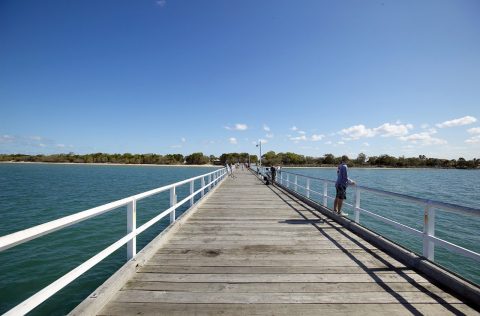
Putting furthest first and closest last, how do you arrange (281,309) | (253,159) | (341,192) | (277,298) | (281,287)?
(253,159), (341,192), (281,287), (277,298), (281,309)

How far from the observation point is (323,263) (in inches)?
157

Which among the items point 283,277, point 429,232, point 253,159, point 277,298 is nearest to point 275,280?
point 283,277

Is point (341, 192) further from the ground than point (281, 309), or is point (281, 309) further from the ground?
point (341, 192)

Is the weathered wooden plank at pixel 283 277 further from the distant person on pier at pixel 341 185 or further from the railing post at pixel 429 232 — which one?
the distant person on pier at pixel 341 185

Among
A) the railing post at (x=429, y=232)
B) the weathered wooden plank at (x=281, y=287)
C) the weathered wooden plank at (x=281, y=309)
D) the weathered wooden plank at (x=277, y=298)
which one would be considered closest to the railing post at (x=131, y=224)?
the weathered wooden plank at (x=281, y=287)

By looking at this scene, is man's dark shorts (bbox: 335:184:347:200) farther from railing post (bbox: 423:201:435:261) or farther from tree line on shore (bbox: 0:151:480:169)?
tree line on shore (bbox: 0:151:480:169)

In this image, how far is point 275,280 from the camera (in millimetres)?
3395

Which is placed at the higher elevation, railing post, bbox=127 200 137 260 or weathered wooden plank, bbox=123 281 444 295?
railing post, bbox=127 200 137 260

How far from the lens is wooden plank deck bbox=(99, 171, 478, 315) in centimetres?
279

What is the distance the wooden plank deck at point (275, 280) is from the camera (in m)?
2.79

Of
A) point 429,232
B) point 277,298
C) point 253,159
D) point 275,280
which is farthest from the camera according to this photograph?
point 253,159

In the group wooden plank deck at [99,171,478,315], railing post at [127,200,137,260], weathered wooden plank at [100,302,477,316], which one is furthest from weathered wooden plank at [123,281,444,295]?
railing post at [127,200,137,260]

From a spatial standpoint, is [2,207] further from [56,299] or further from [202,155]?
[202,155]

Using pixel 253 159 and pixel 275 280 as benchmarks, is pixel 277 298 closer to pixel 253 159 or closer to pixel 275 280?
pixel 275 280
